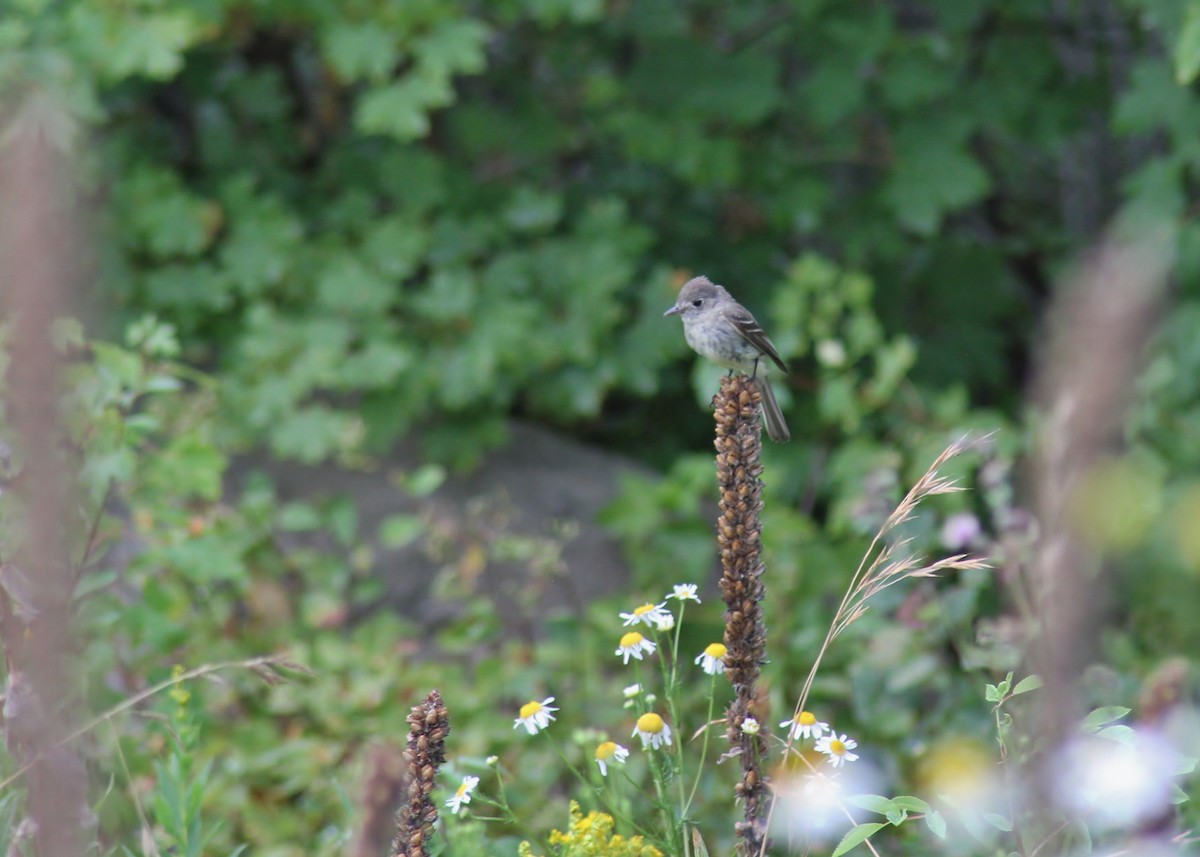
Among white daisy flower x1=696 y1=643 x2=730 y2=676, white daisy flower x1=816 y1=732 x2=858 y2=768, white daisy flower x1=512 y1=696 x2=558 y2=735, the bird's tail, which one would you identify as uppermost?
the bird's tail

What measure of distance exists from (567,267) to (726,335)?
1754 mm

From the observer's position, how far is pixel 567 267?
530cm

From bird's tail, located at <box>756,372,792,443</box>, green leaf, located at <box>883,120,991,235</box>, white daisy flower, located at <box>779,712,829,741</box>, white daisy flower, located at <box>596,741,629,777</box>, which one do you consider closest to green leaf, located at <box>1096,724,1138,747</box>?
white daisy flower, located at <box>779,712,829,741</box>

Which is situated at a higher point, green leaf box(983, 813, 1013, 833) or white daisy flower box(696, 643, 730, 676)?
white daisy flower box(696, 643, 730, 676)

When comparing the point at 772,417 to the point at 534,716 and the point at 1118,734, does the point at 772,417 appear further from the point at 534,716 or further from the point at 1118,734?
the point at 1118,734

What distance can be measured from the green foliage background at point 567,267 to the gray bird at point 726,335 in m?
0.54

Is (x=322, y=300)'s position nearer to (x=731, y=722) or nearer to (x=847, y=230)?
(x=847, y=230)

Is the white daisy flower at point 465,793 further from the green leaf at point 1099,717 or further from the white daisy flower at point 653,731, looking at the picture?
the green leaf at point 1099,717

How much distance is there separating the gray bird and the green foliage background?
54 centimetres

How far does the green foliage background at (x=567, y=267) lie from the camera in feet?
13.9

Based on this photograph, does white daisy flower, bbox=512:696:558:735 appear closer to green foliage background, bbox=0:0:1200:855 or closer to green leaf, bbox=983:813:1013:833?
green leaf, bbox=983:813:1013:833

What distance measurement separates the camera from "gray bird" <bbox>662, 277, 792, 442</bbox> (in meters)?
3.63

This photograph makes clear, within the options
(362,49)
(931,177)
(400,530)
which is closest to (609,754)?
(400,530)

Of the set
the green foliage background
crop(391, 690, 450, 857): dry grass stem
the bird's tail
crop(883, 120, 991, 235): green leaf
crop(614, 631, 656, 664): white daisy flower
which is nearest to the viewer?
crop(391, 690, 450, 857): dry grass stem
